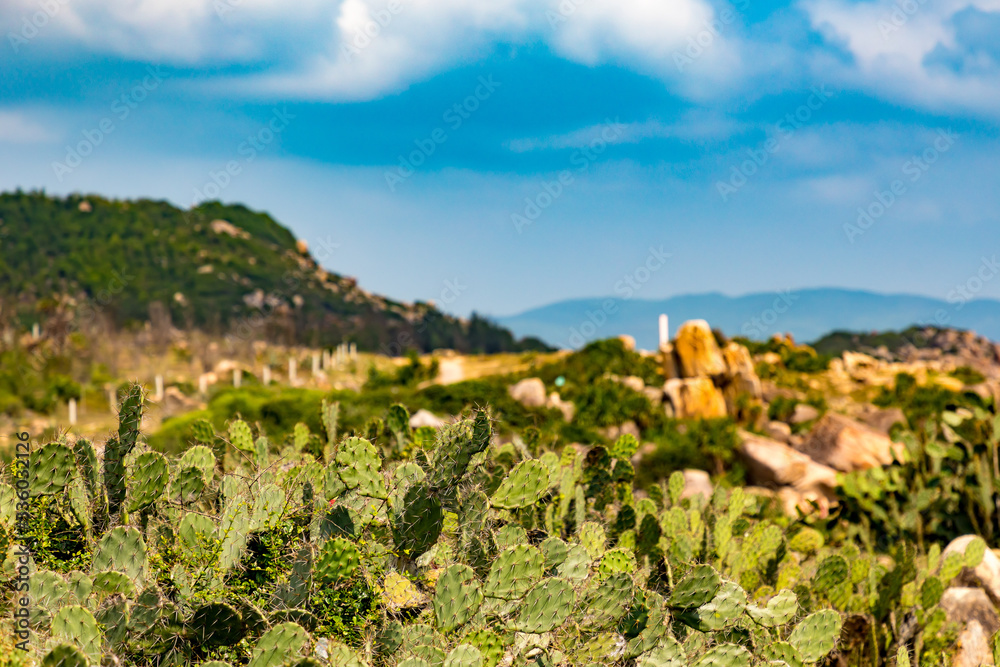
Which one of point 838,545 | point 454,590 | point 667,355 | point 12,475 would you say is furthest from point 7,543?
point 667,355

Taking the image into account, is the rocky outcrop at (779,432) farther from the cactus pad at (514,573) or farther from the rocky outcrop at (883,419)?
the cactus pad at (514,573)

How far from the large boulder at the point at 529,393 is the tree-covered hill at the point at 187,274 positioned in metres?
30.0

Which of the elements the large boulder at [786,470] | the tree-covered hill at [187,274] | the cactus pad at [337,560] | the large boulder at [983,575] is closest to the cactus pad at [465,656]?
the cactus pad at [337,560]

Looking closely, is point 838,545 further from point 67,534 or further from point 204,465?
point 67,534

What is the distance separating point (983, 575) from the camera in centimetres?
552

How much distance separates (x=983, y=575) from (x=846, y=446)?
288 inches

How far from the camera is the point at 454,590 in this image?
2559 mm

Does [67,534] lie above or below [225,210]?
below

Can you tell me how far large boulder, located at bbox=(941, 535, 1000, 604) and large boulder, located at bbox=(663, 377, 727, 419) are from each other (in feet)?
28.6

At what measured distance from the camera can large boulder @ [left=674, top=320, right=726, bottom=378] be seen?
1614cm

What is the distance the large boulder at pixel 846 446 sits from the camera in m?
12.3

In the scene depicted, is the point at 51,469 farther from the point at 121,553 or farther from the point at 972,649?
the point at 972,649

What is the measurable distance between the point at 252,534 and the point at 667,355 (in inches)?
578

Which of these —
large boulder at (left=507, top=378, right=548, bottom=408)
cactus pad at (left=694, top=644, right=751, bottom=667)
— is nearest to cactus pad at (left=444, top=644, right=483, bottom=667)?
cactus pad at (left=694, top=644, right=751, bottom=667)
